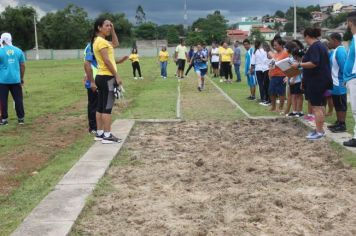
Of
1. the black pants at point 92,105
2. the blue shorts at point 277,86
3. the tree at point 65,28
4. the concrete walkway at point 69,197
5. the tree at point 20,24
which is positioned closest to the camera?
the concrete walkway at point 69,197

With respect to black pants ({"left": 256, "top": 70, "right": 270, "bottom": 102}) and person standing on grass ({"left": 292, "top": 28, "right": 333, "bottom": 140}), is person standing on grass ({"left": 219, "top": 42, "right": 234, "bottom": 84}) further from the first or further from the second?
person standing on grass ({"left": 292, "top": 28, "right": 333, "bottom": 140})

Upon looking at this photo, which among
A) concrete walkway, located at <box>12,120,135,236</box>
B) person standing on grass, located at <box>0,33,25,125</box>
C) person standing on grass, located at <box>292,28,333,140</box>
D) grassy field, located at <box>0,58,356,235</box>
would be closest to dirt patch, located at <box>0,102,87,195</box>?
grassy field, located at <box>0,58,356,235</box>

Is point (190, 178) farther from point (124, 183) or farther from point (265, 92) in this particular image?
point (265, 92)

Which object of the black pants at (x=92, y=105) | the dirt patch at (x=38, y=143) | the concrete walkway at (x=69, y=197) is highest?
the black pants at (x=92, y=105)

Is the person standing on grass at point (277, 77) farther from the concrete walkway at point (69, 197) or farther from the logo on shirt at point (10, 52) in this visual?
the logo on shirt at point (10, 52)

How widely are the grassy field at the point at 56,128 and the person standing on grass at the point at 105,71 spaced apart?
563mm

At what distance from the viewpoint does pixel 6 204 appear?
5.44 meters

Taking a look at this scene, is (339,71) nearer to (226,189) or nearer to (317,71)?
(317,71)

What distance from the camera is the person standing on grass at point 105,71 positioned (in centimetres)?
787

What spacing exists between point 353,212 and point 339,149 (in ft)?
8.94

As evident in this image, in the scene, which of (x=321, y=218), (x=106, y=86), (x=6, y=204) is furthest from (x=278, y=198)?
(x=106, y=86)

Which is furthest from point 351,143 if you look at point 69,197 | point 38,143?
point 38,143

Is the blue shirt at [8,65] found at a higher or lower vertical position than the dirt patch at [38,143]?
higher

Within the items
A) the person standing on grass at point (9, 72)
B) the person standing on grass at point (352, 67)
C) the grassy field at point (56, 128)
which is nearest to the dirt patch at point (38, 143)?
the grassy field at point (56, 128)
